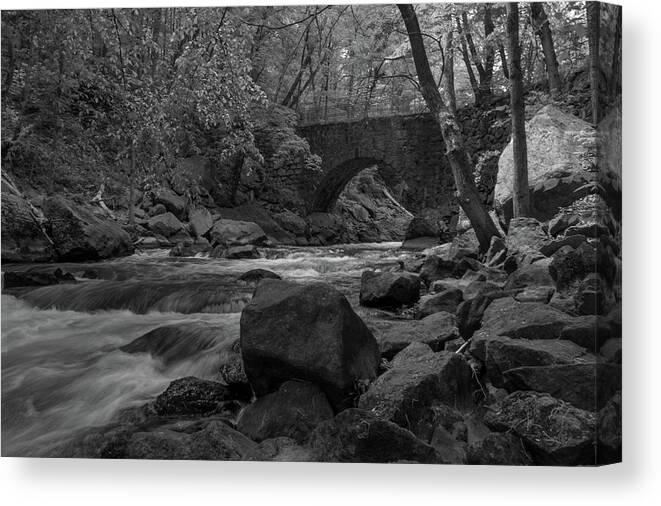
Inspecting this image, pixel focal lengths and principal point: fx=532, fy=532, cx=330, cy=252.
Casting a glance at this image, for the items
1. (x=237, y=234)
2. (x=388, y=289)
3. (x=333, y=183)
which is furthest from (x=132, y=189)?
(x=388, y=289)

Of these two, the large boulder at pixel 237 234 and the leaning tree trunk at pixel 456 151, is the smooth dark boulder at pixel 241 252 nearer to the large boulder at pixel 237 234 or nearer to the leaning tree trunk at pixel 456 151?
the large boulder at pixel 237 234

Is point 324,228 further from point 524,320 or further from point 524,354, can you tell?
point 524,354

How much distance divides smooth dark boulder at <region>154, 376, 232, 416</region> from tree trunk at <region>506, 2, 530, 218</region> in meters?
2.23

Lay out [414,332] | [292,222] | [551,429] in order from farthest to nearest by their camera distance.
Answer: [292,222]
[414,332]
[551,429]

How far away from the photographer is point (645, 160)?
3.19 meters

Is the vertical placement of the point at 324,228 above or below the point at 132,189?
below

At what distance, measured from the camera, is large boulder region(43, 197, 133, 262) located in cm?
405

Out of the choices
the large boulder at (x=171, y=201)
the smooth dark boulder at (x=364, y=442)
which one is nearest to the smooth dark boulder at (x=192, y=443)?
the smooth dark boulder at (x=364, y=442)

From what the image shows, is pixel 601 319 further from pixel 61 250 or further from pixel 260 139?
pixel 61 250

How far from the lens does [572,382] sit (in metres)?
2.98

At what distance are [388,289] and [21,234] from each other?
2.68 m

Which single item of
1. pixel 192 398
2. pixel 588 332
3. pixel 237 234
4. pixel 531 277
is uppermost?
pixel 237 234

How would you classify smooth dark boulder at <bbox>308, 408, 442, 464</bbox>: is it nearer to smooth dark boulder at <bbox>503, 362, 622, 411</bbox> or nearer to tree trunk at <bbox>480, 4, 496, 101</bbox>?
smooth dark boulder at <bbox>503, 362, 622, 411</bbox>

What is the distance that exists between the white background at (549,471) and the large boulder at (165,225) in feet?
5.43
